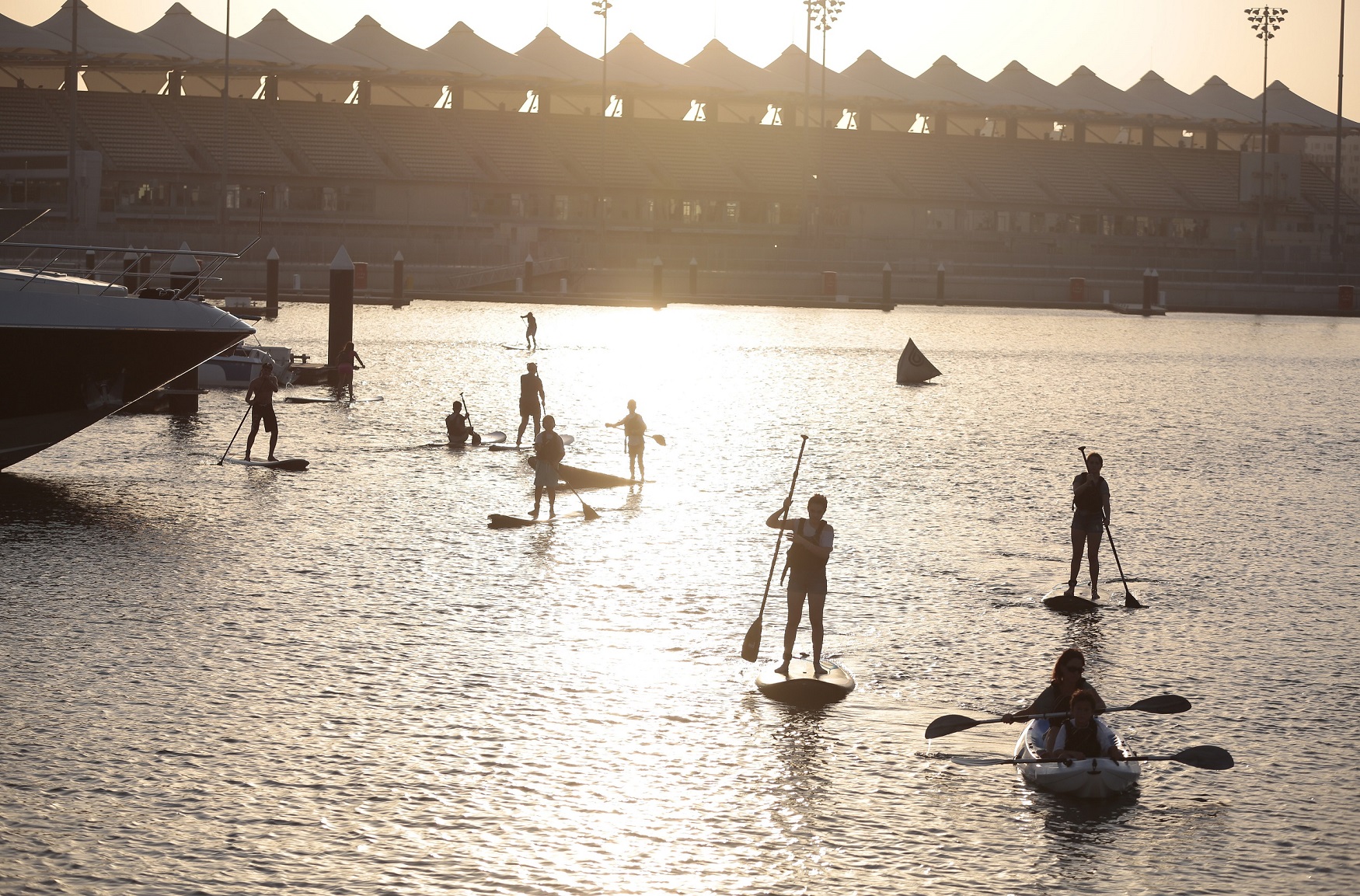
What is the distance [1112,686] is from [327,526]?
10.4 meters

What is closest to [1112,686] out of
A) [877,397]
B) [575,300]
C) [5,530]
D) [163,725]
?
[163,725]

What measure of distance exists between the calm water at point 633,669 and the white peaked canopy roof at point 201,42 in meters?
64.6

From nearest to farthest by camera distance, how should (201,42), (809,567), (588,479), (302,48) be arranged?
(809,567), (588,479), (201,42), (302,48)

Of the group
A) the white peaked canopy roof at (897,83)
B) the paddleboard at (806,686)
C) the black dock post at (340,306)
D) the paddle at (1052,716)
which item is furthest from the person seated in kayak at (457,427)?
the white peaked canopy roof at (897,83)

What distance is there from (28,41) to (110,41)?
15.4 ft

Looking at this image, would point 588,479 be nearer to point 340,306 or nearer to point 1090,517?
point 1090,517

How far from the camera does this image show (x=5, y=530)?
63.0 feet

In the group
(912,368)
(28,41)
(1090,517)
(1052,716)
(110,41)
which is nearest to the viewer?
(1052,716)

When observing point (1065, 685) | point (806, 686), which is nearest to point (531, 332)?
point (806, 686)

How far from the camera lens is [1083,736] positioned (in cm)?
1059

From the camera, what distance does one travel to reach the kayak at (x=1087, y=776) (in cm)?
1043

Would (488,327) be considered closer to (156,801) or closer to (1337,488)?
(1337,488)

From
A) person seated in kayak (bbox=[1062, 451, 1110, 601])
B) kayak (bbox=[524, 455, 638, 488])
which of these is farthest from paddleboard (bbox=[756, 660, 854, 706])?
kayak (bbox=[524, 455, 638, 488])

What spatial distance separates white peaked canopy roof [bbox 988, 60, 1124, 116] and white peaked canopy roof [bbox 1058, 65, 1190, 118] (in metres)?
0.74
